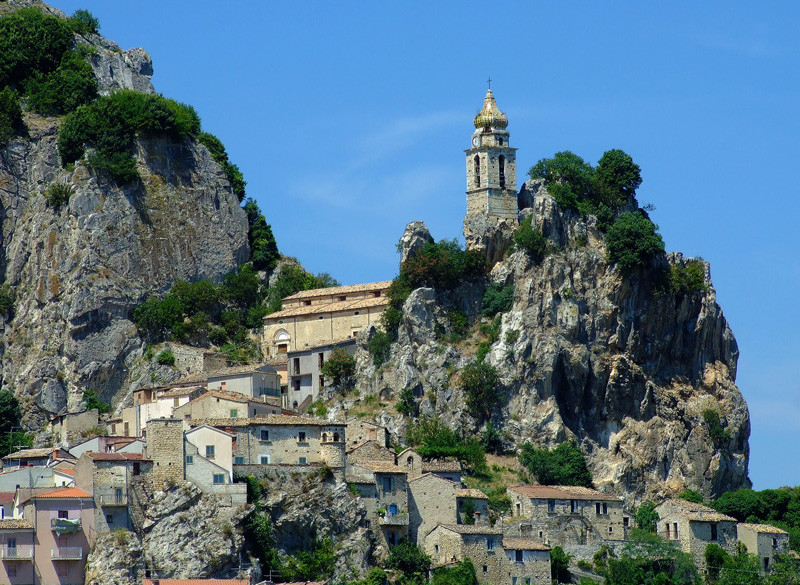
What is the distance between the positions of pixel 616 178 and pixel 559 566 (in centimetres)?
2977

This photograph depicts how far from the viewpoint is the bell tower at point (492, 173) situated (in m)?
105

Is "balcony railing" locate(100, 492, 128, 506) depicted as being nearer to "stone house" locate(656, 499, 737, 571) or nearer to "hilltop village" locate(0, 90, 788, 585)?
"hilltop village" locate(0, 90, 788, 585)

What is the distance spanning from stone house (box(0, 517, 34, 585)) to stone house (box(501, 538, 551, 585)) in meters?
20.3

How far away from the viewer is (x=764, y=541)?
91.1 meters

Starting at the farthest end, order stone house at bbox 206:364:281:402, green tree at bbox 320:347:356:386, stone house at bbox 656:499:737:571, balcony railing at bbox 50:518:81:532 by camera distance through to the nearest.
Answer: green tree at bbox 320:347:356:386
stone house at bbox 206:364:281:402
stone house at bbox 656:499:737:571
balcony railing at bbox 50:518:81:532

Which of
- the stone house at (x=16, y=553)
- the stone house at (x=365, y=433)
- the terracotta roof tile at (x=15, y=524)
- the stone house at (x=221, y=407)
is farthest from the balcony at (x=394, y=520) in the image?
the terracotta roof tile at (x=15, y=524)

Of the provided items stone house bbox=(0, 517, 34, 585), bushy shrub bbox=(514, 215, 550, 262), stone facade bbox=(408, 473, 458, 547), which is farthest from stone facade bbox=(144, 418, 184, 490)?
bushy shrub bbox=(514, 215, 550, 262)

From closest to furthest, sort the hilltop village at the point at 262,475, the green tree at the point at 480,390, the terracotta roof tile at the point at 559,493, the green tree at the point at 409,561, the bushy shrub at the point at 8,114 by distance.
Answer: the hilltop village at the point at 262,475
the green tree at the point at 409,561
the terracotta roof tile at the point at 559,493
the green tree at the point at 480,390
the bushy shrub at the point at 8,114

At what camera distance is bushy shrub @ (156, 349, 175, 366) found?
106500mm

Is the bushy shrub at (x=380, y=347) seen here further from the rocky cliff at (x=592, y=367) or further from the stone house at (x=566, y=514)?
the stone house at (x=566, y=514)

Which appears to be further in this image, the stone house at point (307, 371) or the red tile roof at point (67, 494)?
the stone house at point (307, 371)

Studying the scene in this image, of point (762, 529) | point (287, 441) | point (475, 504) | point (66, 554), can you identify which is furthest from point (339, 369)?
point (66, 554)

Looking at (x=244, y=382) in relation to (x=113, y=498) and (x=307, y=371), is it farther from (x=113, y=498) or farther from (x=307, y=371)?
(x=113, y=498)

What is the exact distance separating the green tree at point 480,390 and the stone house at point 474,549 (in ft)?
43.3
